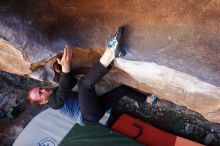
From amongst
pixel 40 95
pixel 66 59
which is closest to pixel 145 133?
pixel 40 95

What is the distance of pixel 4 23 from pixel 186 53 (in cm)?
100

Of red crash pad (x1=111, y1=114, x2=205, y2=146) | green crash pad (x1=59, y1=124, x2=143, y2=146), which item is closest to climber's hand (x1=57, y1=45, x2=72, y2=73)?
green crash pad (x1=59, y1=124, x2=143, y2=146)

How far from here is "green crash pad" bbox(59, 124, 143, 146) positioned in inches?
99.4

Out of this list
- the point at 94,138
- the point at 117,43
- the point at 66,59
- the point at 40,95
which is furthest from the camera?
the point at 94,138

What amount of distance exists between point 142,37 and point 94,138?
3.45 feet

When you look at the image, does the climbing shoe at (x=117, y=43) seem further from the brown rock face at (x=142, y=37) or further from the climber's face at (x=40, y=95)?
the climber's face at (x=40, y=95)

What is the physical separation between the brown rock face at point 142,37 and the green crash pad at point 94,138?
22.0 inches

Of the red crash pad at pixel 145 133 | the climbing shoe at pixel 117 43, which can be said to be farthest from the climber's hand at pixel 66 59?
the red crash pad at pixel 145 133

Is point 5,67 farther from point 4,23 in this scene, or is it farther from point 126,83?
point 126,83

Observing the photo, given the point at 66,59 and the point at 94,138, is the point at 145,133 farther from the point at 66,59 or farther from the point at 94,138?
the point at 66,59

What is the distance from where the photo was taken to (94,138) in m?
2.59

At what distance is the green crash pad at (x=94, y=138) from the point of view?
2.53 m

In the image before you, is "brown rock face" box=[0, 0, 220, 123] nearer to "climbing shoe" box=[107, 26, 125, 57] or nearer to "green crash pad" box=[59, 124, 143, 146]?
"climbing shoe" box=[107, 26, 125, 57]

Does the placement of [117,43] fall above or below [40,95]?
above
